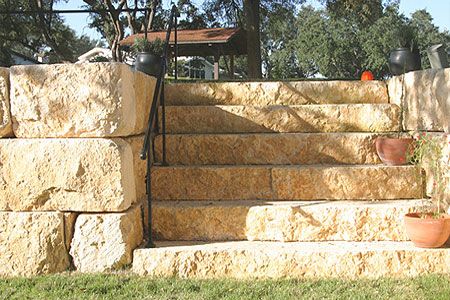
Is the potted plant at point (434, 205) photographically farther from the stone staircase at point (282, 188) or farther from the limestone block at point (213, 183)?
the limestone block at point (213, 183)

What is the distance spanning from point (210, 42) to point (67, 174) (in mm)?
14900

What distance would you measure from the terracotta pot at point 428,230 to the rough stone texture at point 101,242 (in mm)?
2022

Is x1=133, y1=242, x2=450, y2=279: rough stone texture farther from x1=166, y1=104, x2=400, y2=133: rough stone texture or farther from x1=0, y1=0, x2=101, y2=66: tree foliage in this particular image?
x1=0, y1=0, x2=101, y2=66: tree foliage

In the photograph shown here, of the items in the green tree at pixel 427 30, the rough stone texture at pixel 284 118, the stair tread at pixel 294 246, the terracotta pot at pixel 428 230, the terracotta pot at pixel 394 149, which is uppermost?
the green tree at pixel 427 30

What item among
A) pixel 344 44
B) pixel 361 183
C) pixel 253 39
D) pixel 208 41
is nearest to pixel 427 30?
pixel 344 44

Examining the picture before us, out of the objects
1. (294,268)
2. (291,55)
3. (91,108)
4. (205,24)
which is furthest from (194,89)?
(291,55)

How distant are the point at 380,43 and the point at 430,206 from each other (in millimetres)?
38554

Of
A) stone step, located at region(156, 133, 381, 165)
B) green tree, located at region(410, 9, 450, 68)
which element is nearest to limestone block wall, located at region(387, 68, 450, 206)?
stone step, located at region(156, 133, 381, 165)

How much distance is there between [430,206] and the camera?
381cm

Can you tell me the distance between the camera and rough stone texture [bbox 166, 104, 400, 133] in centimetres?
500

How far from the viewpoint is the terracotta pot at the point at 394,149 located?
14.2 ft

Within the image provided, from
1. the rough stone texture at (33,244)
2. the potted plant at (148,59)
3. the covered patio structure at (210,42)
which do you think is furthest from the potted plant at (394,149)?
the covered patio structure at (210,42)

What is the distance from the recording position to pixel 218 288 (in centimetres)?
329

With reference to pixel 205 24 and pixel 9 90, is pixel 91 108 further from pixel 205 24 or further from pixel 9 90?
pixel 205 24
